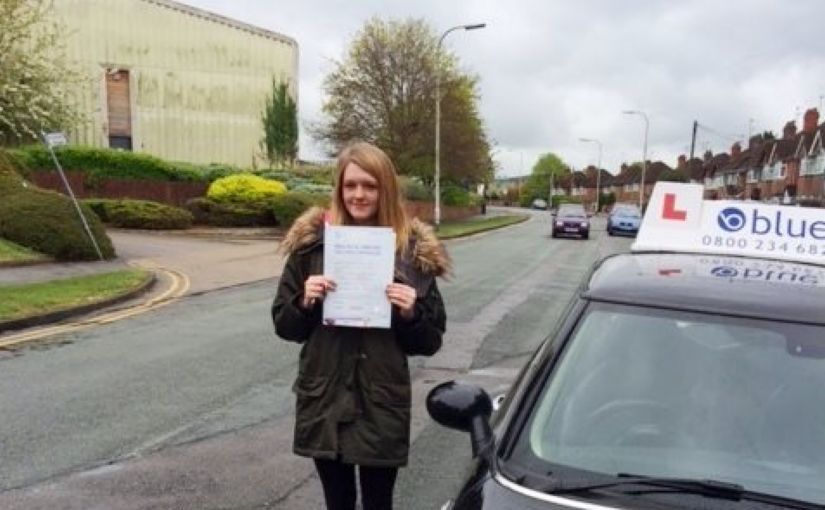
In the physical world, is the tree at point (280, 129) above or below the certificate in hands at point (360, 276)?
above

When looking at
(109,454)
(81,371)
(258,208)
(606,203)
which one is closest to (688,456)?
(109,454)

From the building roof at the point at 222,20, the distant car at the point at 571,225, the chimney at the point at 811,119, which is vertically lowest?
the distant car at the point at 571,225

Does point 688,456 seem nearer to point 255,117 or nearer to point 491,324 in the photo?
point 491,324

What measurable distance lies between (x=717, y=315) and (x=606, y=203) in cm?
12010

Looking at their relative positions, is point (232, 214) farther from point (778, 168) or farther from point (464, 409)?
point (778, 168)

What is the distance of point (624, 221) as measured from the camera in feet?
138

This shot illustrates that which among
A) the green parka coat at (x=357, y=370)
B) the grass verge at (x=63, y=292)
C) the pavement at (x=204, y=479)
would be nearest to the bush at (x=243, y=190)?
the grass verge at (x=63, y=292)

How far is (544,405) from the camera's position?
2.75 metres

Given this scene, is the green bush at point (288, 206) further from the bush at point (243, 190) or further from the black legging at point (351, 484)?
the black legging at point (351, 484)

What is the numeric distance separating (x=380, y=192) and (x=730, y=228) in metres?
1.91

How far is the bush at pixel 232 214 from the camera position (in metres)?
33.2

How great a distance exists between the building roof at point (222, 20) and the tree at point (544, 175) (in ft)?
283

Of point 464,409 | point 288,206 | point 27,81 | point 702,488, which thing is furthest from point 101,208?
point 702,488

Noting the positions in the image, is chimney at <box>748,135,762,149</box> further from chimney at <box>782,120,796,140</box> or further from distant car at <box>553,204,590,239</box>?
distant car at <box>553,204,590,239</box>
